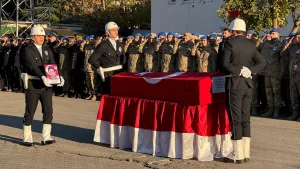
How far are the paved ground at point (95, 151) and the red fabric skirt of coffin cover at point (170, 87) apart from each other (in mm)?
997

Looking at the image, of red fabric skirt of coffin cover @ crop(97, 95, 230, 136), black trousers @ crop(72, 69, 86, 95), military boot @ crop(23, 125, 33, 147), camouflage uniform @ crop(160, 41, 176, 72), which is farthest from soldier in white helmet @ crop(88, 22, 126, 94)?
black trousers @ crop(72, 69, 86, 95)

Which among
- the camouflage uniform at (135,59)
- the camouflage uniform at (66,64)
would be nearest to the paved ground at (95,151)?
the camouflage uniform at (135,59)

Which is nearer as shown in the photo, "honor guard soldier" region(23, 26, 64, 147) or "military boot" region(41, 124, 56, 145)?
"honor guard soldier" region(23, 26, 64, 147)

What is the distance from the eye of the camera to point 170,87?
8.55 m

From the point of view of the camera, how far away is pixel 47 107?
32.6 feet

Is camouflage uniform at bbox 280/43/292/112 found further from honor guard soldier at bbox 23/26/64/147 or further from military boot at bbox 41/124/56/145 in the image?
military boot at bbox 41/124/56/145

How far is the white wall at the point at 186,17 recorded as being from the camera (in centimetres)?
2902

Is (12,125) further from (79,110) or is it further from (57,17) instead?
(57,17)

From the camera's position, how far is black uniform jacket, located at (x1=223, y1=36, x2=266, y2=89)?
7.88 m

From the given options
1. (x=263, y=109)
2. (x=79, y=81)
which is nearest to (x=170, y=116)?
(x=263, y=109)

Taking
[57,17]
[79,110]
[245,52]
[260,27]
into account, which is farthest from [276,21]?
[57,17]

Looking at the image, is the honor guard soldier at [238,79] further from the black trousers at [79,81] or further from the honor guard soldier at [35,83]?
the black trousers at [79,81]

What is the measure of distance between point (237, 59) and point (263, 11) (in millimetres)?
12208

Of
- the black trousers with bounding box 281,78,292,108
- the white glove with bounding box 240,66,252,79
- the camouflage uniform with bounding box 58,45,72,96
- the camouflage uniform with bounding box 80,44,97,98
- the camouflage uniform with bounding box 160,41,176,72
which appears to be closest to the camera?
the white glove with bounding box 240,66,252,79
